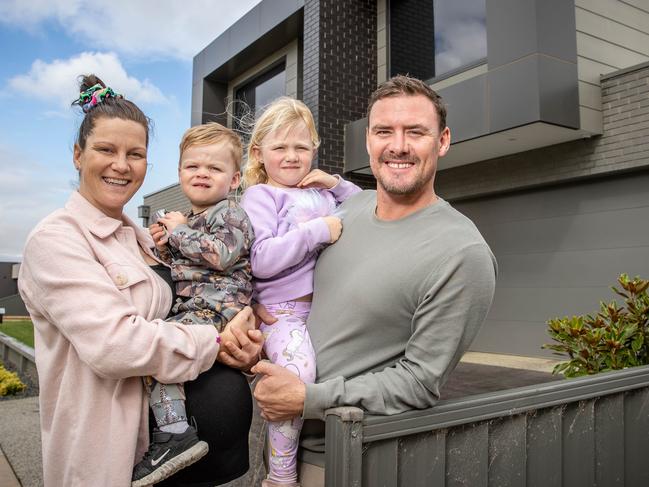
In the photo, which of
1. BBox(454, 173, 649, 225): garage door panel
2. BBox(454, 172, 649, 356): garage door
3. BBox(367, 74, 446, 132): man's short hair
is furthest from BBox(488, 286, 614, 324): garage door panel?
BBox(367, 74, 446, 132): man's short hair

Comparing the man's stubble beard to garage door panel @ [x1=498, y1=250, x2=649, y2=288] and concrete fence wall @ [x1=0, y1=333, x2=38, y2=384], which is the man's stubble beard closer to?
garage door panel @ [x1=498, y1=250, x2=649, y2=288]

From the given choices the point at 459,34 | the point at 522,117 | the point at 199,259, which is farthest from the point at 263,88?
the point at 199,259

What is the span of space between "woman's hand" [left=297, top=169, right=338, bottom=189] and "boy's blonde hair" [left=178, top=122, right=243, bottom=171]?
12.2 inches

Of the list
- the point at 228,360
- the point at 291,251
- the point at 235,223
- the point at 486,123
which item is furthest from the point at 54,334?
the point at 486,123

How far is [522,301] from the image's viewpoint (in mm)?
9812

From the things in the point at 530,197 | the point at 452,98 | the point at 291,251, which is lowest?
the point at 291,251

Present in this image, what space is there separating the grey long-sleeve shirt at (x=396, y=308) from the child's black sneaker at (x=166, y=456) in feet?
1.22

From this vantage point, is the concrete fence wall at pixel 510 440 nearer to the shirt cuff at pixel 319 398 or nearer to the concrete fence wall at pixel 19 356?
the shirt cuff at pixel 319 398

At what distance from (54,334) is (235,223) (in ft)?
2.34

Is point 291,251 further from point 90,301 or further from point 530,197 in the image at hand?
point 530,197

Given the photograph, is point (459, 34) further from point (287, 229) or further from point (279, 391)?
point (279, 391)

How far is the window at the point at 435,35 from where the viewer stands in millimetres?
9789

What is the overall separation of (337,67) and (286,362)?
9.52 metres

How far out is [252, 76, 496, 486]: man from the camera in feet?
6.08
